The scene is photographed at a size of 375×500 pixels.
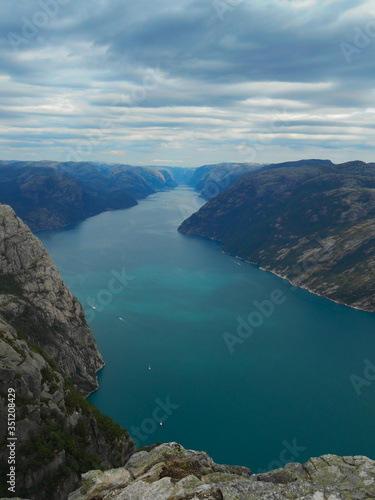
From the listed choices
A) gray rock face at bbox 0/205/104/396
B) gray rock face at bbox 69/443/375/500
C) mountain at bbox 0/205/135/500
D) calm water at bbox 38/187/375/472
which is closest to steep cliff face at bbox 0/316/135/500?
mountain at bbox 0/205/135/500

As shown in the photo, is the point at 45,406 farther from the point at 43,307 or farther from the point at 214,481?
the point at 43,307

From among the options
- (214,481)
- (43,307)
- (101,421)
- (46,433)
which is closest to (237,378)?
(101,421)

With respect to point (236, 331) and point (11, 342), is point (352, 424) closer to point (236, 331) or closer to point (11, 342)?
point (236, 331)

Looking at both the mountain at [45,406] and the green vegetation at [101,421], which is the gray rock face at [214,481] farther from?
the green vegetation at [101,421]

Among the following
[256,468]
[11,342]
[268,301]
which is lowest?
[256,468]

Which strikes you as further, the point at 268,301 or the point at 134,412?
the point at 268,301

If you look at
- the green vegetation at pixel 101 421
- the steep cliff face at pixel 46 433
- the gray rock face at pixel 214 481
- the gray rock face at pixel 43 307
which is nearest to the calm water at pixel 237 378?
the gray rock face at pixel 43 307

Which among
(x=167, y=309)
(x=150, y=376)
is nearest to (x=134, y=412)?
(x=150, y=376)
